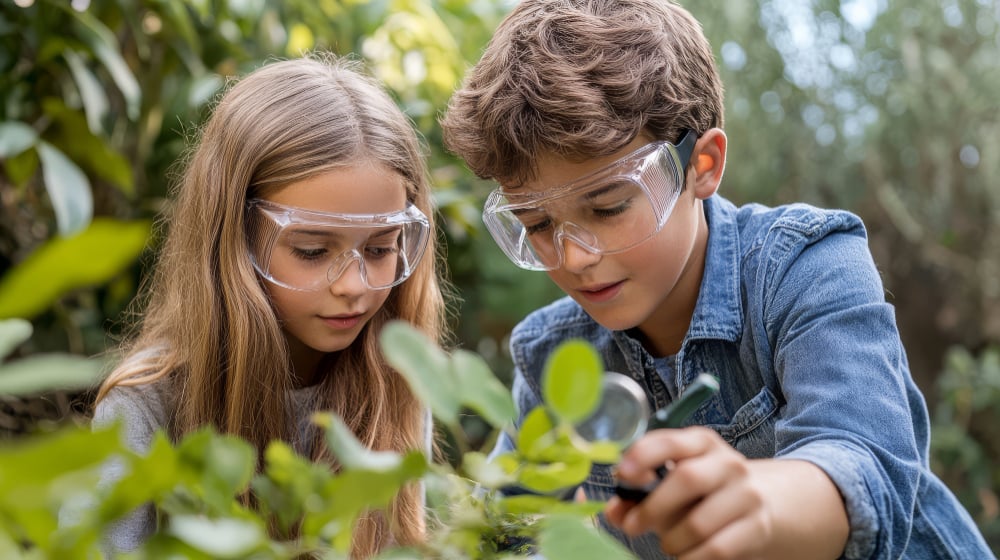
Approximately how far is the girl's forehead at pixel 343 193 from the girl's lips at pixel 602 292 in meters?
0.31

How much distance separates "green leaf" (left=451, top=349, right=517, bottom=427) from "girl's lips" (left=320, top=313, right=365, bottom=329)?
971 mm

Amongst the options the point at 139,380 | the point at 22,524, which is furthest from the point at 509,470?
the point at 139,380

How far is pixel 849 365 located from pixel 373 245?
665mm

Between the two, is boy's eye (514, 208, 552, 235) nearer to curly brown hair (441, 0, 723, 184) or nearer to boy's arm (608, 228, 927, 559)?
curly brown hair (441, 0, 723, 184)

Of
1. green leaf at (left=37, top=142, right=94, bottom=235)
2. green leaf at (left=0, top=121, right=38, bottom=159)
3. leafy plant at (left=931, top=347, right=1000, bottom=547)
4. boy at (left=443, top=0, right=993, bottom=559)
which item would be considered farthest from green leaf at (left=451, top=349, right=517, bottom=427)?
leafy plant at (left=931, top=347, right=1000, bottom=547)

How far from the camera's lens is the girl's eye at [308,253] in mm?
1316

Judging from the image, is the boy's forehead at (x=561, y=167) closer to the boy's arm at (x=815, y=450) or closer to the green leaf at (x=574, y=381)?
the boy's arm at (x=815, y=450)

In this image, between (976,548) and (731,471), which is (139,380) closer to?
(731,471)

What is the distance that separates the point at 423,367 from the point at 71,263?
154 mm

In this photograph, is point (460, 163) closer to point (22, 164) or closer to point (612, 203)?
point (22, 164)

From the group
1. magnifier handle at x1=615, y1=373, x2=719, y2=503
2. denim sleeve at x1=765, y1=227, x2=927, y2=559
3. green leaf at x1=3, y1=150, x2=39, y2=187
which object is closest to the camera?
magnifier handle at x1=615, y1=373, x2=719, y2=503

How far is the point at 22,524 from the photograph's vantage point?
1.09 feet

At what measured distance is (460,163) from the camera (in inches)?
97.5

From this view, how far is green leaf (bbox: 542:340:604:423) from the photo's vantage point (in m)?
0.38
